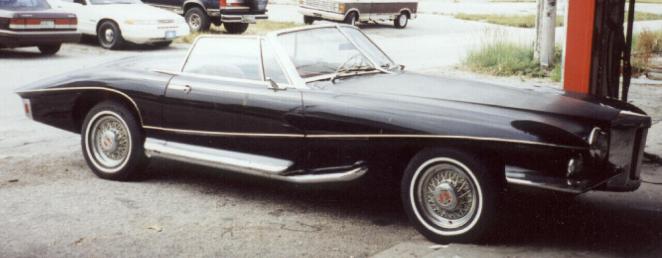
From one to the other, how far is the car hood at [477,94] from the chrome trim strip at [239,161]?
592mm

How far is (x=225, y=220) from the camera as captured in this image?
18.4 ft

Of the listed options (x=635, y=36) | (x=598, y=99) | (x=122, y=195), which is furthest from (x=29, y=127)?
(x=635, y=36)

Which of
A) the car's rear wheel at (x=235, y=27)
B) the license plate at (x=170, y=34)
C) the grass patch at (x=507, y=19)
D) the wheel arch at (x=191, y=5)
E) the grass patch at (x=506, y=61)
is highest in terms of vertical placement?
the wheel arch at (x=191, y=5)

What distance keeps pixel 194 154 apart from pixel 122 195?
0.62m

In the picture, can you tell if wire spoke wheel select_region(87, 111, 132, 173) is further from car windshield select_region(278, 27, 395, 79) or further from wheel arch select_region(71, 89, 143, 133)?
car windshield select_region(278, 27, 395, 79)

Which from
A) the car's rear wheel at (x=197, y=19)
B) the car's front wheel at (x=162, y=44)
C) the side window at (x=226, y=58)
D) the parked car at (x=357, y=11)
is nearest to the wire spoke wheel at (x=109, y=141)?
the side window at (x=226, y=58)

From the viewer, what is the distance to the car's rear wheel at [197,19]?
67.0 feet

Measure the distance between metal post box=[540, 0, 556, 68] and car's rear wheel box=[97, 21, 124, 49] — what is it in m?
8.31

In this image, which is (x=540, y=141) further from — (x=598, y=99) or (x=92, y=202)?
(x=92, y=202)

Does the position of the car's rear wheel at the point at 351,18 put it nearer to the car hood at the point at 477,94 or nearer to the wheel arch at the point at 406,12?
the wheel arch at the point at 406,12

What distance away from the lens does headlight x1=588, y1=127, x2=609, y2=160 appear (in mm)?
4770

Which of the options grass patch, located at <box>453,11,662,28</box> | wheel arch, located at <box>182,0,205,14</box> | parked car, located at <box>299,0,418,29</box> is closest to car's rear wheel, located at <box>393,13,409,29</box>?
parked car, located at <box>299,0,418,29</box>

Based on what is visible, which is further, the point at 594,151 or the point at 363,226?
the point at 363,226

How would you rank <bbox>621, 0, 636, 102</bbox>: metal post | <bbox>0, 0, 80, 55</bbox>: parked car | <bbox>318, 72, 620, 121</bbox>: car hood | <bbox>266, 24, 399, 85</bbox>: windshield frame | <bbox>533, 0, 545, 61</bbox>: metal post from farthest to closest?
1. <bbox>0, 0, 80, 55</bbox>: parked car
2. <bbox>533, 0, 545, 61</bbox>: metal post
3. <bbox>621, 0, 636, 102</bbox>: metal post
4. <bbox>266, 24, 399, 85</bbox>: windshield frame
5. <bbox>318, 72, 620, 121</bbox>: car hood
